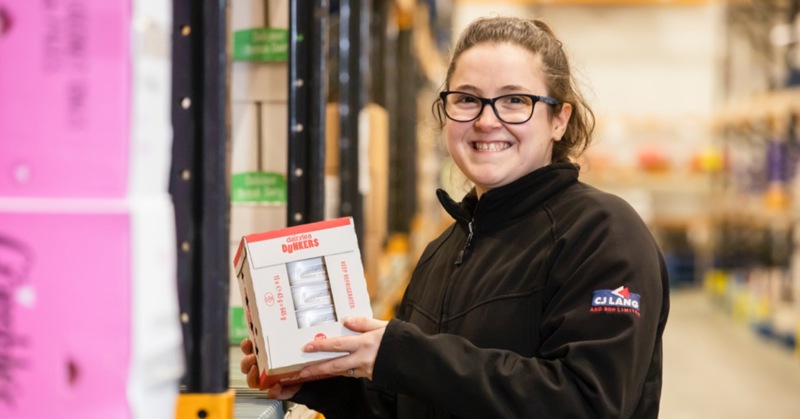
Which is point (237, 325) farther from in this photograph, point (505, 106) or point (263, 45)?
point (505, 106)

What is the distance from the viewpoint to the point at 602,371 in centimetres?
149

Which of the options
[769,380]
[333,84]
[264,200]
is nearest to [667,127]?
[769,380]

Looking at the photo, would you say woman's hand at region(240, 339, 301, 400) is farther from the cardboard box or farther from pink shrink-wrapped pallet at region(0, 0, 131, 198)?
pink shrink-wrapped pallet at region(0, 0, 131, 198)

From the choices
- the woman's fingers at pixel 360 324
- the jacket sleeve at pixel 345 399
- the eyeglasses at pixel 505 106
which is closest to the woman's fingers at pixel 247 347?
the jacket sleeve at pixel 345 399

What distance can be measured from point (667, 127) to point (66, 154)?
13.0 meters

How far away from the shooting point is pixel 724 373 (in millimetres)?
7242

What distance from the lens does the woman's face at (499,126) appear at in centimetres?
172

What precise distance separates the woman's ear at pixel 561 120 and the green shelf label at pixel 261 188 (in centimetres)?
86

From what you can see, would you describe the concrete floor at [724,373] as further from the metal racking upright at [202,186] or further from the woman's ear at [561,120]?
the metal racking upright at [202,186]

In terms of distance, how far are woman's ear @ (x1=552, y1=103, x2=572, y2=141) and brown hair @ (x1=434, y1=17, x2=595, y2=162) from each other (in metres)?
0.01

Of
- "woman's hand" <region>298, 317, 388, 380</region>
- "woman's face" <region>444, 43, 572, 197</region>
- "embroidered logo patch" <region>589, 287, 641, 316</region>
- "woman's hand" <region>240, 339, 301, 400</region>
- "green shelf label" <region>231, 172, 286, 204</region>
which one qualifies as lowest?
"woman's hand" <region>240, 339, 301, 400</region>

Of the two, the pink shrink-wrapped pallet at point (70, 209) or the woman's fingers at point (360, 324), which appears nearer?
the pink shrink-wrapped pallet at point (70, 209)

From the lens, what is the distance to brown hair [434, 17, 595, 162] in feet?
5.74

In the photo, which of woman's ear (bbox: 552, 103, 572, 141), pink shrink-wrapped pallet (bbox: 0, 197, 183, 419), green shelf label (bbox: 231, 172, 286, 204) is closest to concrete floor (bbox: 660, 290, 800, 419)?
green shelf label (bbox: 231, 172, 286, 204)
